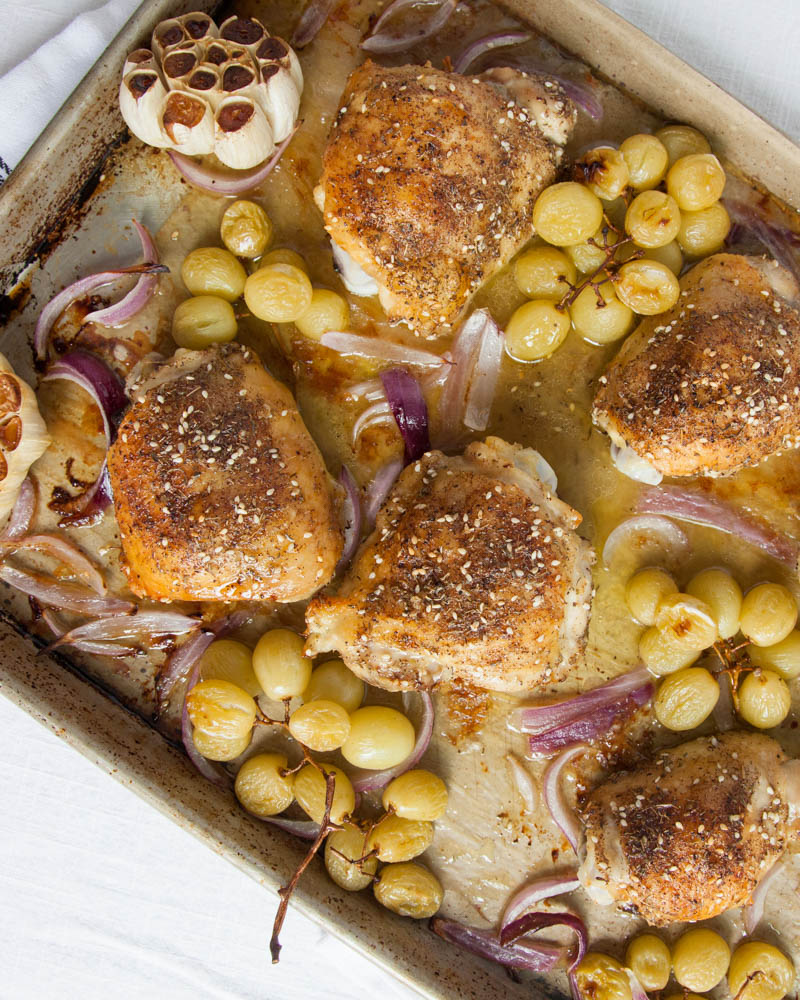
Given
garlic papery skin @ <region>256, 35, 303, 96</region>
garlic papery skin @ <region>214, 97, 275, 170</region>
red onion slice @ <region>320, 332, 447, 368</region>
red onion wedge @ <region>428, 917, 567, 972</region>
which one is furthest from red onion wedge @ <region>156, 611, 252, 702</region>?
garlic papery skin @ <region>256, 35, 303, 96</region>

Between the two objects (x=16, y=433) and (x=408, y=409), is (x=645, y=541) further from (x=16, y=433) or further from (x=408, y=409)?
(x=16, y=433)

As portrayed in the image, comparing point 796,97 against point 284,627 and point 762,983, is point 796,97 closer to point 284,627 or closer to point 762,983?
point 284,627

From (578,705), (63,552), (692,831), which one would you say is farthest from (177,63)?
(692,831)

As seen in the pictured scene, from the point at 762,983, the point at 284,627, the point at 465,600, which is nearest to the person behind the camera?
the point at 465,600

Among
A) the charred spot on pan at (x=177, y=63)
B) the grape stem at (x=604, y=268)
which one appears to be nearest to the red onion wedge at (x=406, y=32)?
the charred spot on pan at (x=177, y=63)

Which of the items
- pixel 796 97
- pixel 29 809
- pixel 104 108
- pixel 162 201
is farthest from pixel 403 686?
pixel 796 97

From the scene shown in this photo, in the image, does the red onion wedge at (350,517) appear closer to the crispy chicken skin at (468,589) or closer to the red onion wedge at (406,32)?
the crispy chicken skin at (468,589)
